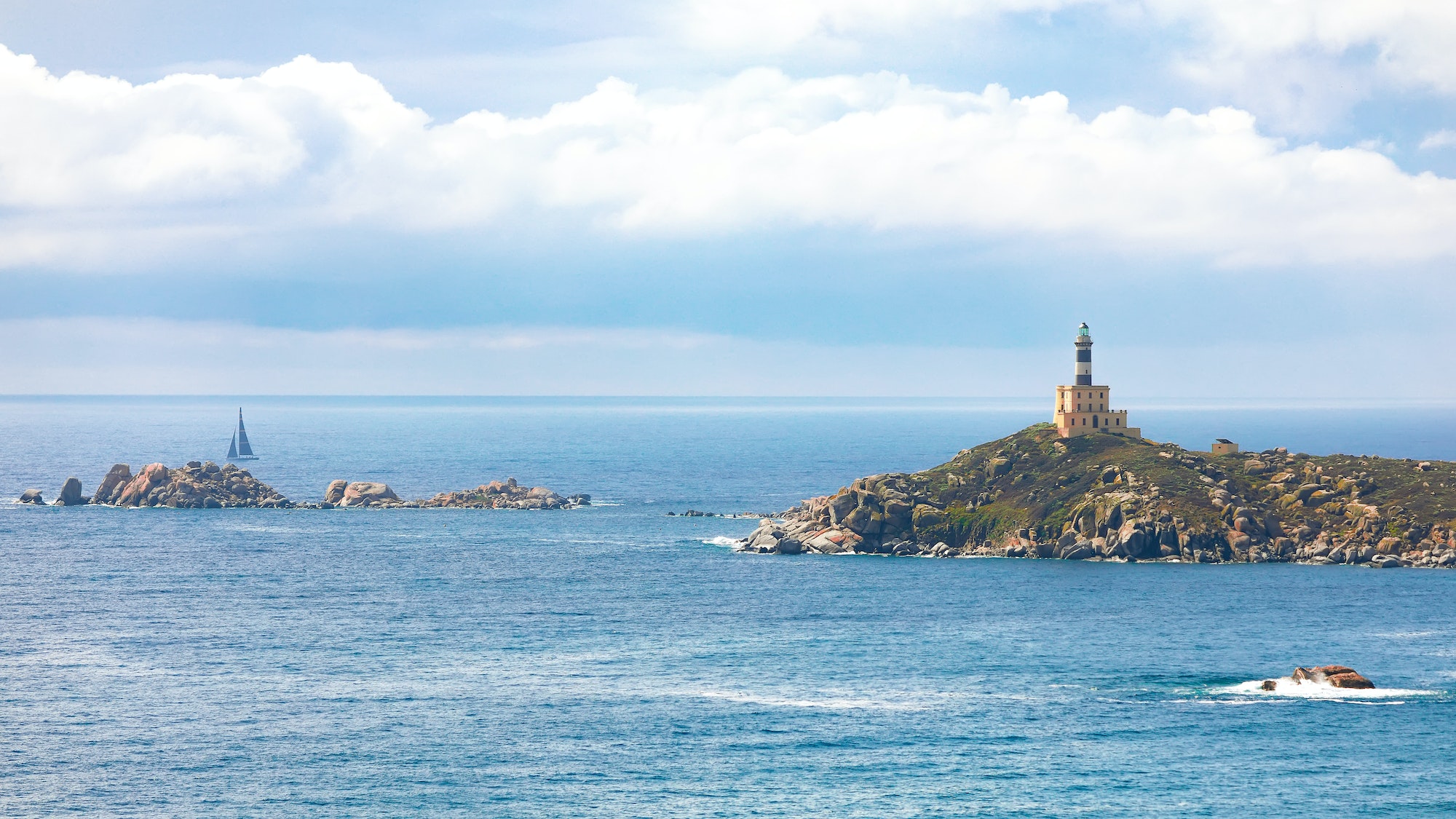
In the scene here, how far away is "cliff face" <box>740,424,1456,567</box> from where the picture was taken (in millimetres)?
177750

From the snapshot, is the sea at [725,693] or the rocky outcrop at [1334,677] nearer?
the sea at [725,693]

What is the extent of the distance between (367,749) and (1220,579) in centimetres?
10828

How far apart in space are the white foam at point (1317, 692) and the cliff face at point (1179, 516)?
68.0 metres

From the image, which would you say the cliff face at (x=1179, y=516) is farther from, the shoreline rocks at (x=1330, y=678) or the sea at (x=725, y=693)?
the shoreline rocks at (x=1330, y=678)

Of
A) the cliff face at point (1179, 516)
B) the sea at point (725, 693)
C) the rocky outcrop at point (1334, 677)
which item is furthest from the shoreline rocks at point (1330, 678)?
the cliff face at point (1179, 516)

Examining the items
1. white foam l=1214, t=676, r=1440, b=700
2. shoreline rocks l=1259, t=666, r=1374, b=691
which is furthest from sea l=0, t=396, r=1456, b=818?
shoreline rocks l=1259, t=666, r=1374, b=691

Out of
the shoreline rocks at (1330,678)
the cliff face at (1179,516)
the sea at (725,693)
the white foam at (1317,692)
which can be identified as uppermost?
the cliff face at (1179,516)

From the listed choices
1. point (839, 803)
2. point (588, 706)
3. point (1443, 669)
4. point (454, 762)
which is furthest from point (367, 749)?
point (1443, 669)

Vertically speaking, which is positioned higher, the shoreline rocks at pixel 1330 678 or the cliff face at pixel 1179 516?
the cliff face at pixel 1179 516

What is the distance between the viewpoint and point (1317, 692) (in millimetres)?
110125

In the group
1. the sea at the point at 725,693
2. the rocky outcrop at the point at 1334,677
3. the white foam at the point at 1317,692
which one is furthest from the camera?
the rocky outcrop at the point at 1334,677

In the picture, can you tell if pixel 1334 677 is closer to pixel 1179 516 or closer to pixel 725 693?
pixel 725 693

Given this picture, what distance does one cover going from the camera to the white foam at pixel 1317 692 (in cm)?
10894

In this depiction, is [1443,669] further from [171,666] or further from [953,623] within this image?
[171,666]
